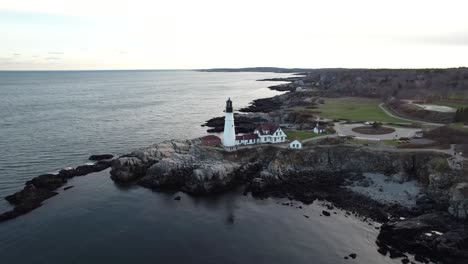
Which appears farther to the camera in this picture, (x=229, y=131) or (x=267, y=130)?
(x=267, y=130)

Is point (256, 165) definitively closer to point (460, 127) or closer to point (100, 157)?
point (100, 157)

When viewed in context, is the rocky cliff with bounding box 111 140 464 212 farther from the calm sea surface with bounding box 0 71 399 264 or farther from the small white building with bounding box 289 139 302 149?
the calm sea surface with bounding box 0 71 399 264

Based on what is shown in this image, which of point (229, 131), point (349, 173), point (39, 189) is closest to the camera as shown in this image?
point (39, 189)

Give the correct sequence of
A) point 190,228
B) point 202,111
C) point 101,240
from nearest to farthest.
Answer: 1. point 101,240
2. point 190,228
3. point 202,111

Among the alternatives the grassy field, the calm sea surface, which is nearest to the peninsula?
the calm sea surface

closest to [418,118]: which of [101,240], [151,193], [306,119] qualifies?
[306,119]

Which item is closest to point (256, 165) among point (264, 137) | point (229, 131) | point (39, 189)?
point (264, 137)

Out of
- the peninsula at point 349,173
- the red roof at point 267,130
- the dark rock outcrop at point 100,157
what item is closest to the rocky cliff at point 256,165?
the peninsula at point 349,173

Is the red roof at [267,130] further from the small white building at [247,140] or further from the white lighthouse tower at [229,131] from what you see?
the white lighthouse tower at [229,131]

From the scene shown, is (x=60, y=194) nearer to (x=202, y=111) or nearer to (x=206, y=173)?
(x=206, y=173)

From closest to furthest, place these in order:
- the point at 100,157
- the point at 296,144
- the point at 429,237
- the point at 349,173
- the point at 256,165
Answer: the point at 429,237
the point at 349,173
the point at 256,165
the point at 296,144
the point at 100,157

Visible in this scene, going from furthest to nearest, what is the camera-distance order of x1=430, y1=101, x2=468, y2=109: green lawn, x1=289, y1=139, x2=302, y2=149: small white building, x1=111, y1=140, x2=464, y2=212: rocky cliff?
x1=430, y1=101, x2=468, y2=109: green lawn
x1=289, y1=139, x2=302, y2=149: small white building
x1=111, y1=140, x2=464, y2=212: rocky cliff
